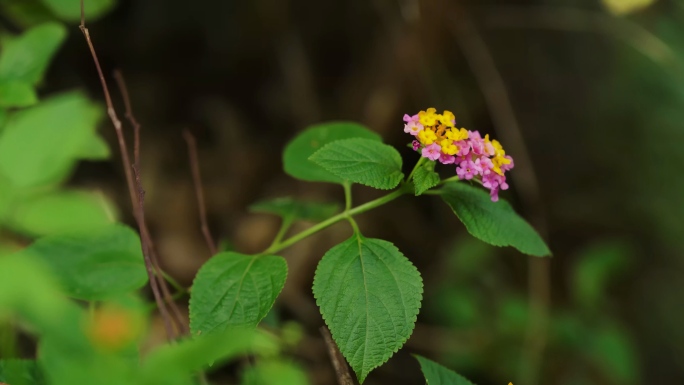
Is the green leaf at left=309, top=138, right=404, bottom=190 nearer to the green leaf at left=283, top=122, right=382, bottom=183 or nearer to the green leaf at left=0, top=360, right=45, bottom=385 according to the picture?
the green leaf at left=283, top=122, right=382, bottom=183

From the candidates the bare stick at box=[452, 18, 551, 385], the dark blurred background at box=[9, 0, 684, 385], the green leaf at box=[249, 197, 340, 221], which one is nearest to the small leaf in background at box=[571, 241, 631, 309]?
the dark blurred background at box=[9, 0, 684, 385]

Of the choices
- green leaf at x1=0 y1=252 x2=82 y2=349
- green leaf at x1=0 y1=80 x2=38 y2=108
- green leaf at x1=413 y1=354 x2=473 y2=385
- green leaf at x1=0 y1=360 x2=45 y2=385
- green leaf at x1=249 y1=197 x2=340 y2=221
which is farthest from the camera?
green leaf at x1=249 y1=197 x2=340 y2=221

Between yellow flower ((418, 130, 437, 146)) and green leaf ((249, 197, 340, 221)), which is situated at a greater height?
yellow flower ((418, 130, 437, 146))

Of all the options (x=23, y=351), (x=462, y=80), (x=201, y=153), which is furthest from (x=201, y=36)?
(x=23, y=351)

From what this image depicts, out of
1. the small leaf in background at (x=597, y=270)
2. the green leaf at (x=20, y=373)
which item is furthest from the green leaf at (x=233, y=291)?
the small leaf in background at (x=597, y=270)

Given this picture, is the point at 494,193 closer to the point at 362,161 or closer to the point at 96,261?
the point at 362,161

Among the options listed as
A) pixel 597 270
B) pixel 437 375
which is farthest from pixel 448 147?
pixel 597 270

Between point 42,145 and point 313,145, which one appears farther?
point 313,145
